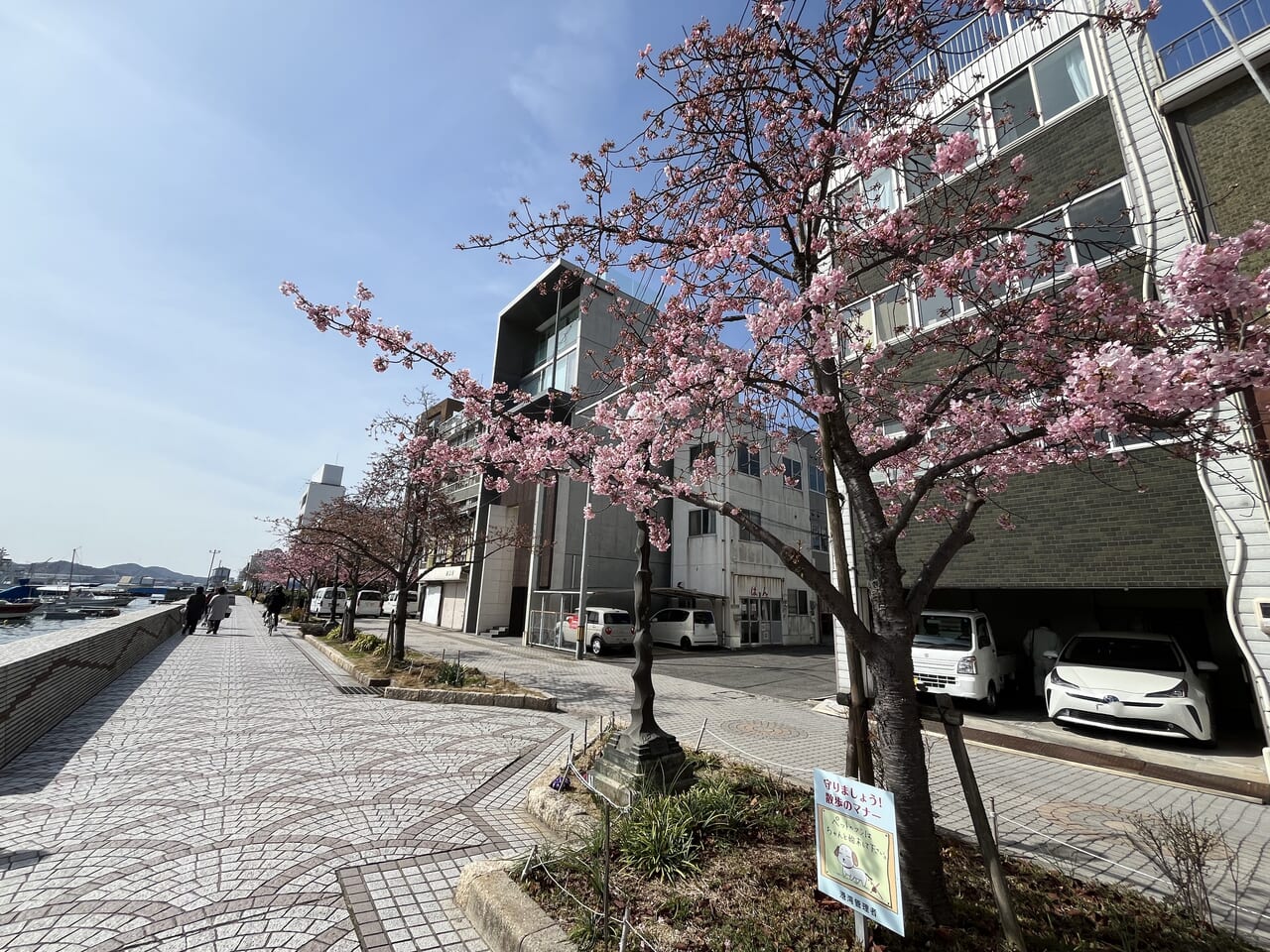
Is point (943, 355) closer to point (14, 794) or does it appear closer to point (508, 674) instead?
point (508, 674)

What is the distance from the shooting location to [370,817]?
188 inches

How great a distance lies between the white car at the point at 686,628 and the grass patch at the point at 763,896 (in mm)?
19053

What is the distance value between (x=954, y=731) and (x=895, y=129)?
164 inches

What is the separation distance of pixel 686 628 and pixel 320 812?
760 inches

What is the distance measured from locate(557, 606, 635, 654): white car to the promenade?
10.1 metres

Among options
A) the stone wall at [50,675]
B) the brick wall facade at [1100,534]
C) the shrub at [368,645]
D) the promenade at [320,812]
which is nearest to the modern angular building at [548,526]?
the shrub at [368,645]

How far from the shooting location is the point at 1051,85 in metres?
9.79

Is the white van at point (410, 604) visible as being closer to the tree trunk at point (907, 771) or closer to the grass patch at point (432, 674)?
the grass patch at point (432, 674)

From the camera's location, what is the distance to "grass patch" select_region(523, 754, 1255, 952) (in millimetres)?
2783

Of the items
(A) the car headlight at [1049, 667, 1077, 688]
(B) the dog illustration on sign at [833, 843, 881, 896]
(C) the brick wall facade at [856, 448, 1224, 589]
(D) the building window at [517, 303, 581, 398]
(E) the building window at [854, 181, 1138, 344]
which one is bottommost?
(B) the dog illustration on sign at [833, 843, 881, 896]

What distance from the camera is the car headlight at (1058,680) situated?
26.7ft

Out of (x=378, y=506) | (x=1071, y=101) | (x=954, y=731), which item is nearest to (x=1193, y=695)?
(x=954, y=731)

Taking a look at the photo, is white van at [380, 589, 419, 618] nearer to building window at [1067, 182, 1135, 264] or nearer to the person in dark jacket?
the person in dark jacket

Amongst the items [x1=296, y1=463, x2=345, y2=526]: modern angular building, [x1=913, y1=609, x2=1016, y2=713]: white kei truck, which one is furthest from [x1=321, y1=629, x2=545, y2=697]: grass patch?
[x1=296, y1=463, x2=345, y2=526]: modern angular building
